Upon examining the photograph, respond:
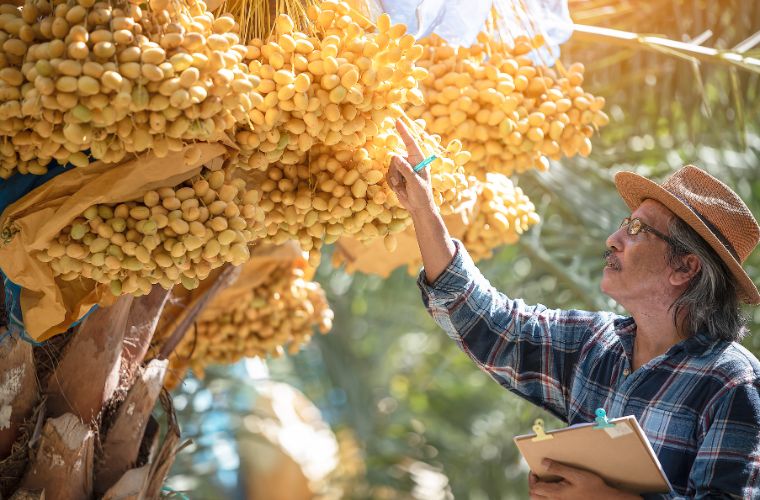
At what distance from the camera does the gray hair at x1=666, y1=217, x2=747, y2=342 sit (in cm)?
237

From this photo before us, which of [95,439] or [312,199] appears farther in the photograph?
[95,439]

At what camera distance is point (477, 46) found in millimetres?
2670

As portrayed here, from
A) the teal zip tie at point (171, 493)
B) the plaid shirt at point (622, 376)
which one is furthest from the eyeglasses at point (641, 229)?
the teal zip tie at point (171, 493)

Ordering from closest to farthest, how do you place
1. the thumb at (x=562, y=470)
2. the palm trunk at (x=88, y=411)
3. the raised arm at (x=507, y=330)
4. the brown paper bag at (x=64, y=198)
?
the brown paper bag at (x=64, y=198) → the thumb at (x=562, y=470) → the palm trunk at (x=88, y=411) → the raised arm at (x=507, y=330)

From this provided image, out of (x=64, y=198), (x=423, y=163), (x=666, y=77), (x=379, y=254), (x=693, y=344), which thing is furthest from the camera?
(x=666, y=77)

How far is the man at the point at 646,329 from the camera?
2.12 metres

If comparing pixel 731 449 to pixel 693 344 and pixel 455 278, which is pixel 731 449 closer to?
pixel 693 344

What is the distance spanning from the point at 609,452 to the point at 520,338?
24.0 inches

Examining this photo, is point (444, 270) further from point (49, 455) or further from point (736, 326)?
point (49, 455)

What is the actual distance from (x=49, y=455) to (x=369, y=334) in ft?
17.0

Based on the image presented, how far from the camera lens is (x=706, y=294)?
2.42m

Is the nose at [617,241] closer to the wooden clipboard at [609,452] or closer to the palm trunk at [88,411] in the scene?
the wooden clipboard at [609,452]

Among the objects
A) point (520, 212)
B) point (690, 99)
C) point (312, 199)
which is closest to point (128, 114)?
point (312, 199)

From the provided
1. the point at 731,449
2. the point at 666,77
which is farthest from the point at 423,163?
the point at 666,77
